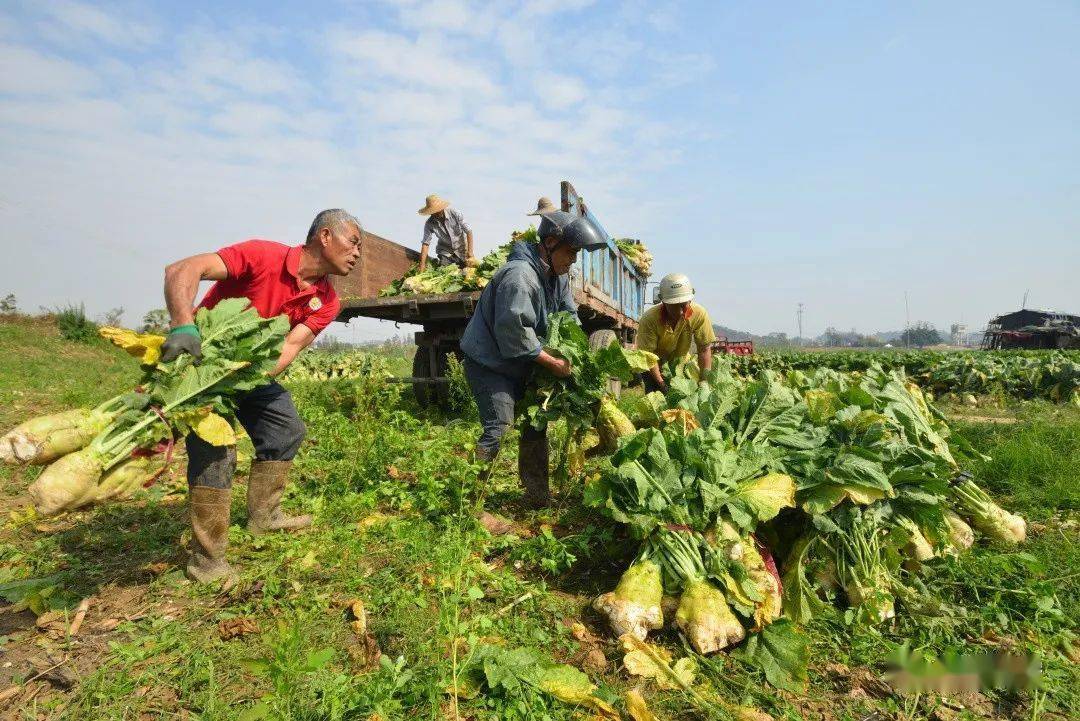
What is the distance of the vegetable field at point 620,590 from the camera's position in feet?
7.02

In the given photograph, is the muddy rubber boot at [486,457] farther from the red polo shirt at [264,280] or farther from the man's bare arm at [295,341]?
the red polo shirt at [264,280]

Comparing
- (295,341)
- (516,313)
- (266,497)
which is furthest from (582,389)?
(266,497)

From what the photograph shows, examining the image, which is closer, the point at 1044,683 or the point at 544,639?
the point at 1044,683

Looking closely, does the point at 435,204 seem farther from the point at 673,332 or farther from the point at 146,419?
the point at 146,419

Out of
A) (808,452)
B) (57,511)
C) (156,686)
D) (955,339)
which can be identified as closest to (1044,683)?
(808,452)

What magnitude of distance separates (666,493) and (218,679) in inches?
83.9

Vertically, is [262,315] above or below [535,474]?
above

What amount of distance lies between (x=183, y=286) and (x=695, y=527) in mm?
2803

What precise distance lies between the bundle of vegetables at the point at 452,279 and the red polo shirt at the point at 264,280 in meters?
3.70

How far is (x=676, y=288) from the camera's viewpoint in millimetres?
5406

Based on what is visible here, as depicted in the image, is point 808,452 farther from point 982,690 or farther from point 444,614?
point 444,614

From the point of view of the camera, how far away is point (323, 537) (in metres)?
3.40

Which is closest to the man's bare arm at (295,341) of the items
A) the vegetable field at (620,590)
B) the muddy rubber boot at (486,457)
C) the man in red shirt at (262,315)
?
the man in red shirt at (262,315)

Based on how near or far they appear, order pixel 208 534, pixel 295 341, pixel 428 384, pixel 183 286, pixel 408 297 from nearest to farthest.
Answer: pixel 183 286, pixel 208 534, pixel 295 341, pixel 408 297, pixel 428 384
